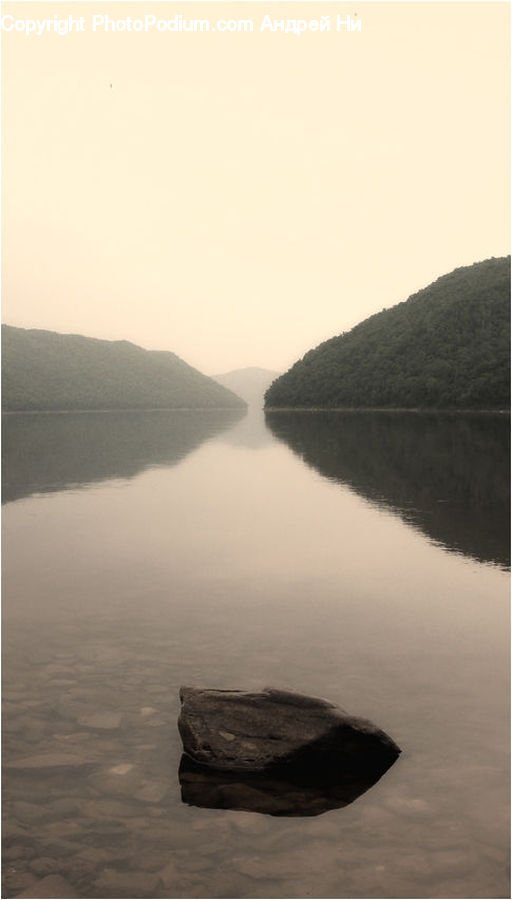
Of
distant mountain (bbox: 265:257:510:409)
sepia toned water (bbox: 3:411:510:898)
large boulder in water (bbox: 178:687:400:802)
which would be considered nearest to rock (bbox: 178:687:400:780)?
large boulder in water (bbox: 178:687:400:802)

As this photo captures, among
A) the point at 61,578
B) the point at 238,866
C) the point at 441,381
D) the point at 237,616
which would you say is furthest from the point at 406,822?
the point at 441,381

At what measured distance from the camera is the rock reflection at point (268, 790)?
5.94 metres

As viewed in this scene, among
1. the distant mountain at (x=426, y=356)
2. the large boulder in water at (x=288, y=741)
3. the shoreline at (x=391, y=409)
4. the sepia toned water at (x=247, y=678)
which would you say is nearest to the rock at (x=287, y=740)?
the large boulder in water at (x=288, y=741)

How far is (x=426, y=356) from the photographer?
115 m

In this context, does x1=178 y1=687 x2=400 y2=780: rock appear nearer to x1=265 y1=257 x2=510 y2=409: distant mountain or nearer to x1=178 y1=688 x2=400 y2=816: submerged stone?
x1=178 y1=688 x2=400 y2=816: submerged stone

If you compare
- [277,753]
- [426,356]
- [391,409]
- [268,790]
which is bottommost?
[268,790]

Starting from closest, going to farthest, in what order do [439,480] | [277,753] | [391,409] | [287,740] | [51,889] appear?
[51,889] → [277,753] → [287,740] → [439,480] → [391,409]

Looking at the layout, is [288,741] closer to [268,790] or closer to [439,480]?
[268,790]

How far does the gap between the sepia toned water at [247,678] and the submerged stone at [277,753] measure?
0.20 meters

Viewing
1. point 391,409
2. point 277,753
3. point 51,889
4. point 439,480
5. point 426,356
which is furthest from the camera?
point 391,409

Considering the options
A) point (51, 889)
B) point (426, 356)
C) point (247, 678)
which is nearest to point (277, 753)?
point (247, 678)

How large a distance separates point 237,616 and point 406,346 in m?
116

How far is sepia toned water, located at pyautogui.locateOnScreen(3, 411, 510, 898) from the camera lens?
5188mm

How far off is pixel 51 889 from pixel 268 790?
2.00 m
